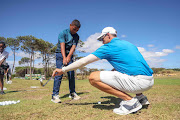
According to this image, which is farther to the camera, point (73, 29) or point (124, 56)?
point (73, 29)

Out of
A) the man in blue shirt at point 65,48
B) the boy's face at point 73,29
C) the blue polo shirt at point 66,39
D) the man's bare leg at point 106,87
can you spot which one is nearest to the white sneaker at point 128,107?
the man's bare leg at point 106,87

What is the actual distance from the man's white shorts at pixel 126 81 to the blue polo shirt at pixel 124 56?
0.31 ft

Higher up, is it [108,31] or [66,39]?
[66,39]

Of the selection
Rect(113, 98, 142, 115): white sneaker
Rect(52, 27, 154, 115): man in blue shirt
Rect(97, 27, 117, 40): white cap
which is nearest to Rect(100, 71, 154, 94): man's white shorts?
Rect(52, 27, 154, 115): man in blue shirt

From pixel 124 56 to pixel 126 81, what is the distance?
485 millimetres

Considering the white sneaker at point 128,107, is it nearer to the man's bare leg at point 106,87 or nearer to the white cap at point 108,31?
the man's bare leg at point 106,87

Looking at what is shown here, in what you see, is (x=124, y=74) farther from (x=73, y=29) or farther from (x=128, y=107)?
(x=73, y=29)

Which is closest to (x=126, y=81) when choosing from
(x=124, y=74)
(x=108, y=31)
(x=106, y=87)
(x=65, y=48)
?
(x=124, y=74)

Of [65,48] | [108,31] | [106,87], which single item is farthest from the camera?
[65,48]

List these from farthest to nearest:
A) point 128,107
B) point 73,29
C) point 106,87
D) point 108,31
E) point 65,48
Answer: point 65,48, point 73,29, point 108,31, point 106,87, point 128,107

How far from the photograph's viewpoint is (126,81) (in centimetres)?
272

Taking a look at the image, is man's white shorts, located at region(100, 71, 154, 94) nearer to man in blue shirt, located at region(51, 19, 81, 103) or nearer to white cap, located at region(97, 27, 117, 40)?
white cap, located at region(97, 27, 117, 40)

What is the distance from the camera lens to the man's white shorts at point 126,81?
106 inches

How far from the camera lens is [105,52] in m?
2.77
